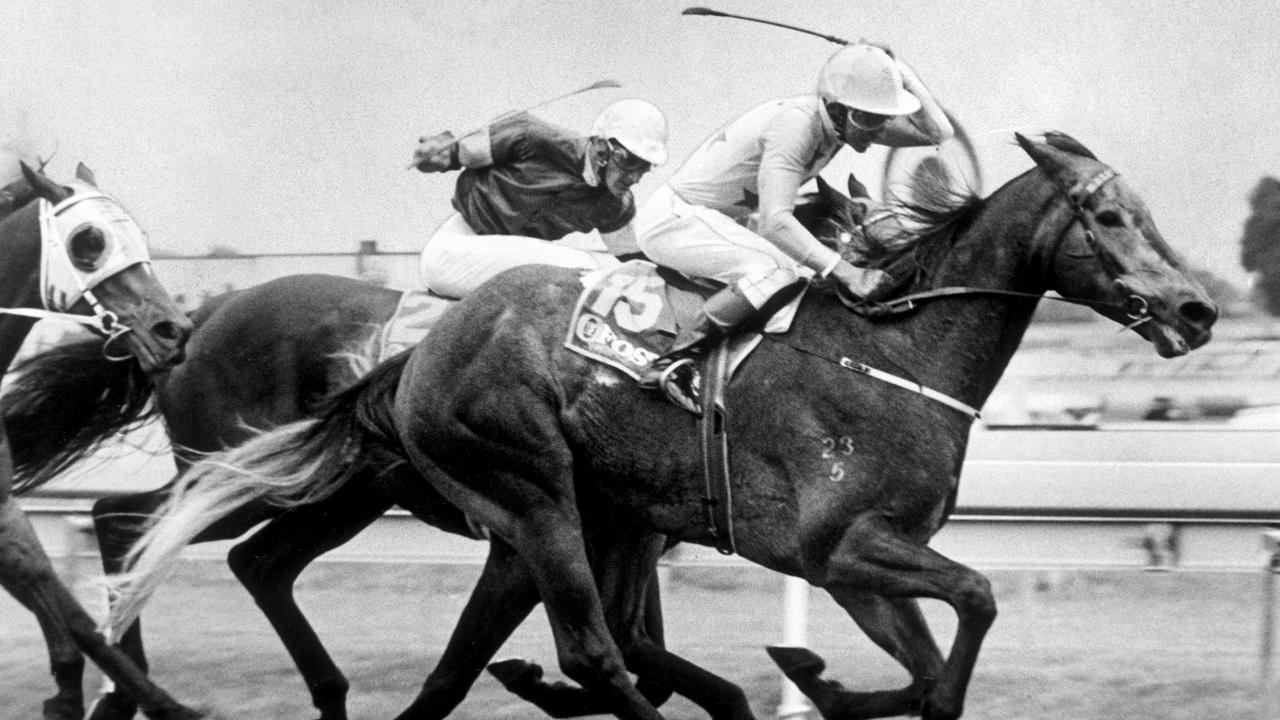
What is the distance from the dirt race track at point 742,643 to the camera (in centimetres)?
621

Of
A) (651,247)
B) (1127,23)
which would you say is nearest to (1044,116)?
(1127,23)

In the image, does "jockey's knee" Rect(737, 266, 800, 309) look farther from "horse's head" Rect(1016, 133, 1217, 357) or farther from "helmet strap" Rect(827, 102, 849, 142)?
"horse's head" Rect(1016, 133, 1217, 357)

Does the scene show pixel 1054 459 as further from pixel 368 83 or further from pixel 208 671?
pixel 368 83

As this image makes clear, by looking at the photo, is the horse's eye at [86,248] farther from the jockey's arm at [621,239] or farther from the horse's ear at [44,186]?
the jockey's arm at [621,239]

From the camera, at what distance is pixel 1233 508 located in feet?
24.1

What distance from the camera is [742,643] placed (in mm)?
7230

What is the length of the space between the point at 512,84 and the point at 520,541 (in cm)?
443

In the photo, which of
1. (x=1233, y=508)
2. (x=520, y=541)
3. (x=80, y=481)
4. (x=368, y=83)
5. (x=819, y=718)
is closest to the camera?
(x=520, y=541)

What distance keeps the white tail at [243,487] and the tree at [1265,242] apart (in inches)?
169

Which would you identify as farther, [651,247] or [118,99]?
[118,99]

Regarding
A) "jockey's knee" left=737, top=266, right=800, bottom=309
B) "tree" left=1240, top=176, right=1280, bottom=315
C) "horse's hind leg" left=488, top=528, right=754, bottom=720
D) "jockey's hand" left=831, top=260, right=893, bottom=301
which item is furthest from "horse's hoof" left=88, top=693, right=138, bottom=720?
"tree" left=1240, top=176, right=1280, bottom=315

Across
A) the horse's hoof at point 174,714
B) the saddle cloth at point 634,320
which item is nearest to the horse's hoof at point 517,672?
the horse's hoof at point 174,714

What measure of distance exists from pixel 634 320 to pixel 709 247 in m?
0.27

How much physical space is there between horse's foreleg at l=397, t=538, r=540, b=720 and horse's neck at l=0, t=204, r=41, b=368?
152 centimetres
